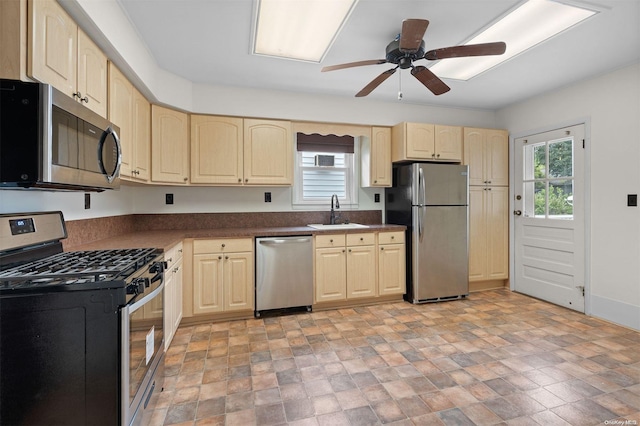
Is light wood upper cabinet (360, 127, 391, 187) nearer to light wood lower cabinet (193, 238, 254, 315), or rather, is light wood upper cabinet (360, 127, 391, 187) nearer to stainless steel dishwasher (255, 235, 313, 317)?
stainless steel dishwasher (255, 235, 313, 317)

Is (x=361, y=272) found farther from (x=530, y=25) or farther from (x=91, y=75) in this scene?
(x=91, y=75)

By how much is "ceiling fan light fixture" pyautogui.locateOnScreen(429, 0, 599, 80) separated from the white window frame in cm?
152

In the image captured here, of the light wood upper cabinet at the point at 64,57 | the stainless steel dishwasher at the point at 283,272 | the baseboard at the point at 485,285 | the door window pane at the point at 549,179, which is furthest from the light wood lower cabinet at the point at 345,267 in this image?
the light wood upper cabinet at the point at 64,57

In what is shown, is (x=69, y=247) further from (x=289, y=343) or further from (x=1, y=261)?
(x=289, y=343)

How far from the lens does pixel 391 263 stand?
351cm

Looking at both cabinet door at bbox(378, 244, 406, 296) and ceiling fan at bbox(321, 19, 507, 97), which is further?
cabinet door at bbox(378, 244, 406, 296)

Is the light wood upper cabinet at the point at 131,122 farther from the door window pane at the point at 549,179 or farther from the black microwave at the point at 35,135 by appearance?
the door window pane at the point at 549,179

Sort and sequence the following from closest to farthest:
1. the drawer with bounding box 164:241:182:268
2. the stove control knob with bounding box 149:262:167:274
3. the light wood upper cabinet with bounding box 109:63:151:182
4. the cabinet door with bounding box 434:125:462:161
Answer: the stove control knob with bounding box 149:262:167:274 < the light wood upper cabinet with bounding box 109:63:151:182 < the drawer with bounding box 164:241:182:268 < the cabinet door with bounding box 434:125:462:161

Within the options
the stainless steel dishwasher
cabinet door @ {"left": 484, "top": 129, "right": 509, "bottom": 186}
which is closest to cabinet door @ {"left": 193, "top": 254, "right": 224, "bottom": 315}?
the stainless steel dishwasher

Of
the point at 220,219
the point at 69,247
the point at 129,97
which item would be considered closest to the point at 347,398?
the point at 69,247

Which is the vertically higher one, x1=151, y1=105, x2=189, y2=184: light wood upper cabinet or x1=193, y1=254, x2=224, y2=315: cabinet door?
x1=151, y1=105, x2=189, y2=184: light wood upper cabinet

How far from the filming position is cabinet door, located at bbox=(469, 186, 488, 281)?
12.7 ft

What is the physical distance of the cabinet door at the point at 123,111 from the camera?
2066mm

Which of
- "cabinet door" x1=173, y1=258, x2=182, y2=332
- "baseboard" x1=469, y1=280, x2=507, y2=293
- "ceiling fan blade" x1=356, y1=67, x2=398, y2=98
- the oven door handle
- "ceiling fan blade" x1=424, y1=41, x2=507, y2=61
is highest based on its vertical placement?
"ceiling fan blade" x1=356, y1=67, x2=398, y2=98
